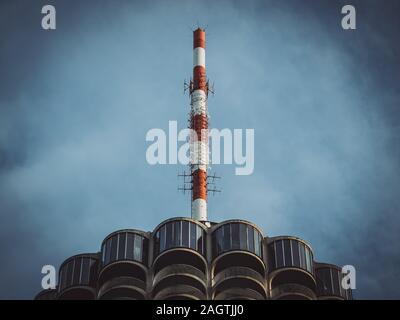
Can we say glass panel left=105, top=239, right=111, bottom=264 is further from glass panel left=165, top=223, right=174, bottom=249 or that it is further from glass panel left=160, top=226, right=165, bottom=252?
glass panel left=165, top=223, right=174, bottom=249

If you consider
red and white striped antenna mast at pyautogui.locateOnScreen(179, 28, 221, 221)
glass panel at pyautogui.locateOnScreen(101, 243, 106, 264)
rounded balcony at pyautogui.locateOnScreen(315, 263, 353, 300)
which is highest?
red and white striped antenna mast at pyautogui.locateOnScreen(179, 28, 221, 221)

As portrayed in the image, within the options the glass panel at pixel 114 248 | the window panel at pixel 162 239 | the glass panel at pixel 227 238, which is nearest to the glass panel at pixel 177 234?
the window panel at pixel 162 239

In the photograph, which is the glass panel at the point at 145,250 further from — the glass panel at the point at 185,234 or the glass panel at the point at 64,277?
the glass panel at the point at 64,277

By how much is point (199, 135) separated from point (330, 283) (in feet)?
85.3

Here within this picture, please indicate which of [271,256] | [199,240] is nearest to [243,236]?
[271,256]

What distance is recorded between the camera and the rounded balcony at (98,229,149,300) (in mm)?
101000

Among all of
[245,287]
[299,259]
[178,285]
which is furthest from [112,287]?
[299,259]

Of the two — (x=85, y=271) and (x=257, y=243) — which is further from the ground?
(x=257, y=243)

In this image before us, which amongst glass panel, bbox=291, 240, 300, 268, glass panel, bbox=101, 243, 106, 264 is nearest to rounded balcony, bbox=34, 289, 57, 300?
glass panel, bbox=101, 243, 106, 264

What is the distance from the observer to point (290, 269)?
103m

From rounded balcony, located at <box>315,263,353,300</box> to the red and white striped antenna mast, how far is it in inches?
594

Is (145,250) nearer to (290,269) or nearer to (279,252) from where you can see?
(279,252)

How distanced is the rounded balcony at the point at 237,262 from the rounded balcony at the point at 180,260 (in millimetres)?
1560
